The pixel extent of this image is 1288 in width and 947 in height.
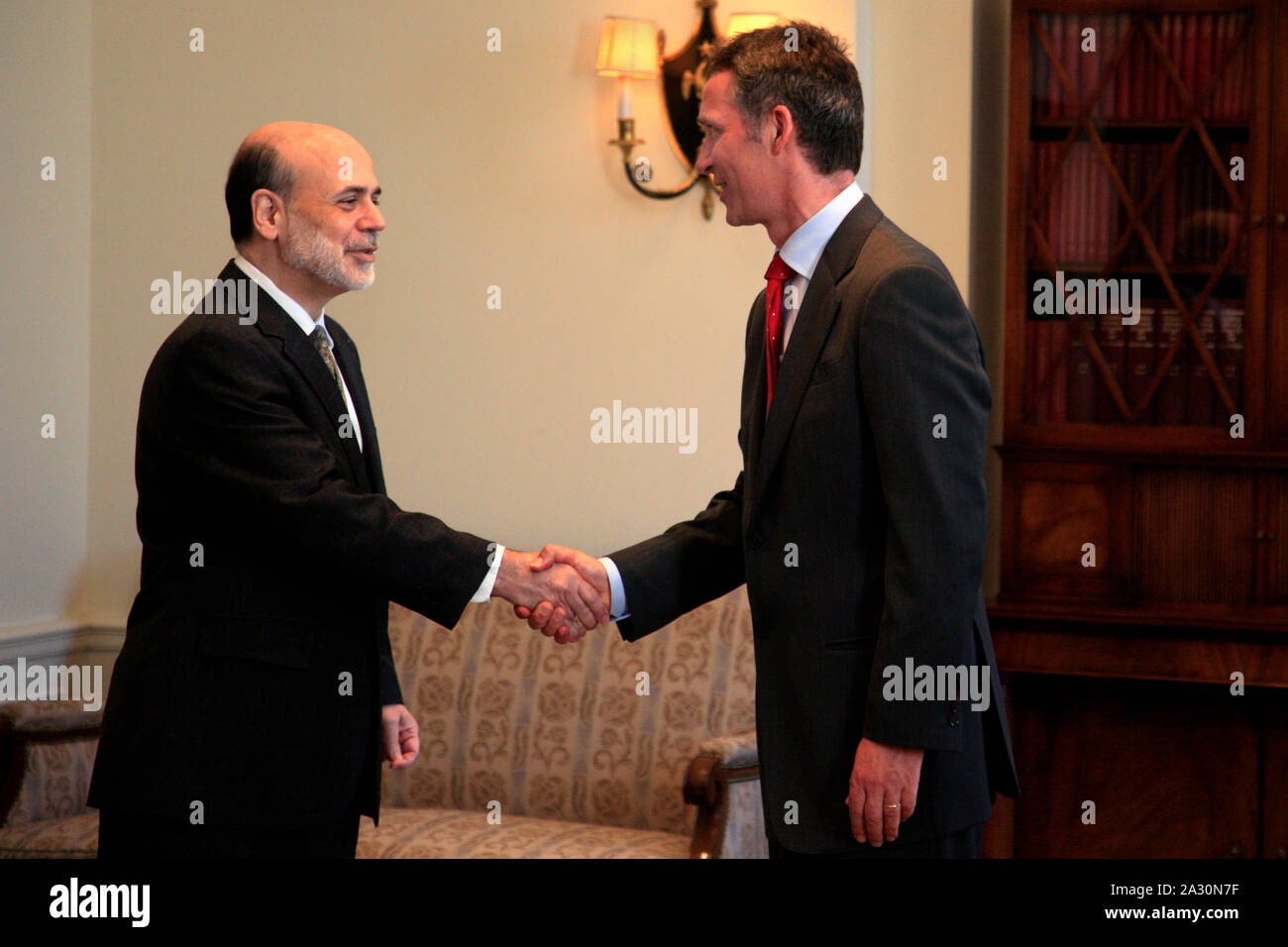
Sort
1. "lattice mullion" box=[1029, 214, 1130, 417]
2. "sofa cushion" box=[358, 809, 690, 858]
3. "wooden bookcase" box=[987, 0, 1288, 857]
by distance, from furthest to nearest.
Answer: "lattice mullion" box=[1029, 214, 1130, 417]
"wooden bookcase" box=[987, 0, 1288, 857]
"sofa cushion" box=[358, 809, 690, 858]

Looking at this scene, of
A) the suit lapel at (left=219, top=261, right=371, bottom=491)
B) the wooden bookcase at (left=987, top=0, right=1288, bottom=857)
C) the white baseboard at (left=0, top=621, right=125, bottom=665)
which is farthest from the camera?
the white baseboard at (left=0, top=621, right=125, bottom=665)

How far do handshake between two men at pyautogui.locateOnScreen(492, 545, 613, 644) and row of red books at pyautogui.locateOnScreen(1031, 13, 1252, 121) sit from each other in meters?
2.03

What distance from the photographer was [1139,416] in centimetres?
367

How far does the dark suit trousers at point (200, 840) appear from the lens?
198 centimetres

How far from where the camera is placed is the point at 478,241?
393cm

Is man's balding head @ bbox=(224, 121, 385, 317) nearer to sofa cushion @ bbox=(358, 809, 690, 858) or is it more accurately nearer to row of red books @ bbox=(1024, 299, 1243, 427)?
sofa cushion @ bbox=(358, 809, 690, 858)

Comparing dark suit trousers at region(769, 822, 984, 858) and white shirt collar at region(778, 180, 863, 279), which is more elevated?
white shirt collar at region(778, 180, 863, 279)

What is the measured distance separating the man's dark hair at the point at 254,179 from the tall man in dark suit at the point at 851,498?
70cm

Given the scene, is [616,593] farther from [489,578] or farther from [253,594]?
Result: [253,594]

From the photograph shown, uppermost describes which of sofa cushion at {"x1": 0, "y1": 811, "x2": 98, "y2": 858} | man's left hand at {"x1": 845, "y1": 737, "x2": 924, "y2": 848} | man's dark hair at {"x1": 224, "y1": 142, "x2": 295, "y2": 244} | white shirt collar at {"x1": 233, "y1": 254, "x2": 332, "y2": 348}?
man's dark hair at {"x1": 224, "y1": 142, "x2": 295, "y2": 244}

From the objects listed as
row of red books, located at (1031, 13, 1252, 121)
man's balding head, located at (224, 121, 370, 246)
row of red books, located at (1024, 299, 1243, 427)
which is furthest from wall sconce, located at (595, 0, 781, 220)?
man's balding head, located at (224, 121, 370, 246)

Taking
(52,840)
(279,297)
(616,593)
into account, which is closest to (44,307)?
(52,840)

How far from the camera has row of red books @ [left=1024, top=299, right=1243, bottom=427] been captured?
3.62 m

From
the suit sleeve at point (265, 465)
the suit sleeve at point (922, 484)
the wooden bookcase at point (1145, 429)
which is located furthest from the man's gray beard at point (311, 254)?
the wooden bookcase at point (1145, 429)
